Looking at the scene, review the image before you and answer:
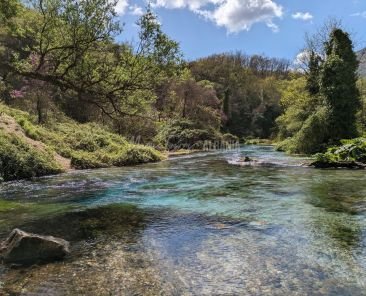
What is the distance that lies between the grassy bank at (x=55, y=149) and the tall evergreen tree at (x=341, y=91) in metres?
14.5

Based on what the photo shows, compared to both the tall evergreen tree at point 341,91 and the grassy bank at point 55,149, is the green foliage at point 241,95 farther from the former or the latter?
the grassy bank at point 55,149

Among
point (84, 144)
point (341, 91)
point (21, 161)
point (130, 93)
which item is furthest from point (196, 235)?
point (341, 91)

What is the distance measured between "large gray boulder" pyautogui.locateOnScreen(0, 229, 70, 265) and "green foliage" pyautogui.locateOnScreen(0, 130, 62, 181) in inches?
454

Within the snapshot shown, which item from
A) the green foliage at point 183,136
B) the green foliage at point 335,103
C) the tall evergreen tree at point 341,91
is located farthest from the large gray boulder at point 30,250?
the green foliage at point 183,136

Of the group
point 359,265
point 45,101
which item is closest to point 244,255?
point 359,265

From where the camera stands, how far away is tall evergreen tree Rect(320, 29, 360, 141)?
32531 mm

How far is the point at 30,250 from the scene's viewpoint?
7531 mm

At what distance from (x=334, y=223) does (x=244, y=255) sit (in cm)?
343

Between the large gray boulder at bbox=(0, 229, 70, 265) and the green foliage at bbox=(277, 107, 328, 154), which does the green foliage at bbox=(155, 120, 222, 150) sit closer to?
the green foliage at bbox=(277, 107, 328, 154)

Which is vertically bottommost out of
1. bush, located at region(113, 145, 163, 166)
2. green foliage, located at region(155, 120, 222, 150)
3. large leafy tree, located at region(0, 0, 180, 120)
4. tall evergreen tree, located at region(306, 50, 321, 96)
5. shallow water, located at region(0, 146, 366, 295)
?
shallow water, located at region(0, 146, 366, 295)

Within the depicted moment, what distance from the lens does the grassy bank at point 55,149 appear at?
19.7 metres

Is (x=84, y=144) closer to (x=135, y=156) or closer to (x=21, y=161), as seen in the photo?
(x=135, y=156)

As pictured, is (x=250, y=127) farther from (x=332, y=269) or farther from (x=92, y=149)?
(x=332, y=269)

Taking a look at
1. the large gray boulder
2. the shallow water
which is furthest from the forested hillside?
the large gray boulder
